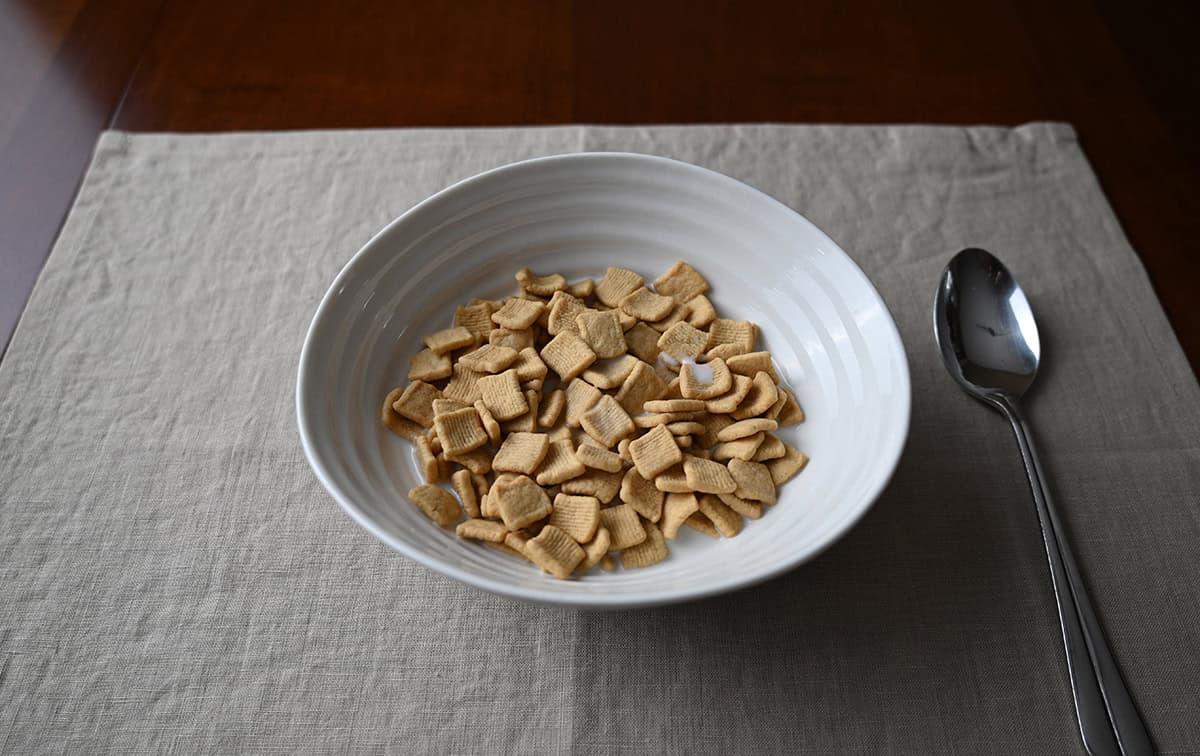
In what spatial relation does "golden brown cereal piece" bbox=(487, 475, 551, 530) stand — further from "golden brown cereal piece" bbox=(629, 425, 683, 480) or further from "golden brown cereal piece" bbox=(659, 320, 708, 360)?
"golden brown cereal piece" bbox=(659, 320, 708, 360)

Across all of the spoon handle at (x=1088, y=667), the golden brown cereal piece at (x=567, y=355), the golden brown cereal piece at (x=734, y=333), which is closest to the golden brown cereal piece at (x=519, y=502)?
the golden brown cereal piece at (x=567, y=355)

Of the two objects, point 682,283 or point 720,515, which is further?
point 682,283

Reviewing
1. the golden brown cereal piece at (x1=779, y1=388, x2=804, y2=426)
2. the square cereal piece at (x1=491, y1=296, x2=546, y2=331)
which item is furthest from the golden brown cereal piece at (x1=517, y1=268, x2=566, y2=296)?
the golden brown cereal piece at (x1=779, y1=388, x2=804, y2=426)

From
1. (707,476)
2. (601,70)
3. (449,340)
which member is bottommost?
(707,476)

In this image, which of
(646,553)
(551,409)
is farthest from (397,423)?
(646,553)

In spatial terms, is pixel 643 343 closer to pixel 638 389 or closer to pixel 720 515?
pixel 638 389

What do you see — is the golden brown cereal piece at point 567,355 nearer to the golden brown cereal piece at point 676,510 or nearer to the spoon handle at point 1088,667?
the golden brown cereal piece at point 676,510

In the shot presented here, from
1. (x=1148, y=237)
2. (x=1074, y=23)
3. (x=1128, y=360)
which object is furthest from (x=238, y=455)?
(x=1074, y=23)

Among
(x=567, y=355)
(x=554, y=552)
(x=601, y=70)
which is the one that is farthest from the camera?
(x=601, y=70)
